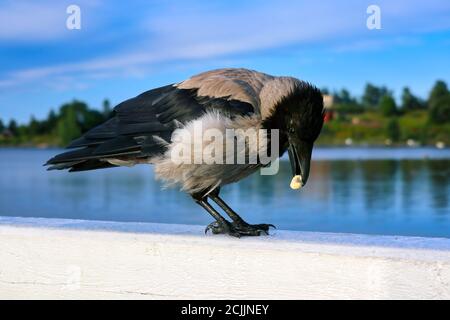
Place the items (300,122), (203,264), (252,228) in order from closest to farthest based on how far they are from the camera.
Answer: (203,264), (300,122), (252,228)

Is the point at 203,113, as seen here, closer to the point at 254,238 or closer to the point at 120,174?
the point at 254,238

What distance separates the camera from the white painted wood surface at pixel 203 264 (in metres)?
1.92

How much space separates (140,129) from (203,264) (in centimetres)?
73

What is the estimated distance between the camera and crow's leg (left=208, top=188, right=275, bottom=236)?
2480 millimetres

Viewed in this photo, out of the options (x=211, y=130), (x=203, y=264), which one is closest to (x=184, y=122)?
(x=211, y=130)

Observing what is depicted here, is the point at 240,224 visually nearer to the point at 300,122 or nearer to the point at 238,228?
the point at 238,228

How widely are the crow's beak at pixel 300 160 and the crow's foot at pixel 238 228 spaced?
22 centimetres

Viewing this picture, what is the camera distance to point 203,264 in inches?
84.1

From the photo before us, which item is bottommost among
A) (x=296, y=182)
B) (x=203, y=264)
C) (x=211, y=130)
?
(x=203, y=264)

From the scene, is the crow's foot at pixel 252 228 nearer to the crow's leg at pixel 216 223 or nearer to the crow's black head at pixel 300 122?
the crow's leg at pixel 216 223

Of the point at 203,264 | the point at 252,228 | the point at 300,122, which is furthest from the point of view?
the point at 252,228

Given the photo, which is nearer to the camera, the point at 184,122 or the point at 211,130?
the point at 211,130

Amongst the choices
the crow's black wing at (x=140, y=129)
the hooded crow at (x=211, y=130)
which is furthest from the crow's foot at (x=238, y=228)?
the crow's black wing at (x=140, y=129)

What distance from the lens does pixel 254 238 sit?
7.48 ft
